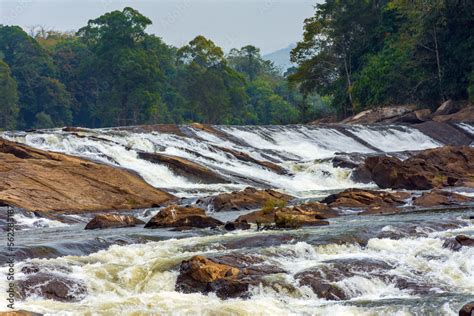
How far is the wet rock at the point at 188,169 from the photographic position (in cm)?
3306

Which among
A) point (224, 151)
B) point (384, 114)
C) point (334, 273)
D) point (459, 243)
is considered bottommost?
point (334, 273)

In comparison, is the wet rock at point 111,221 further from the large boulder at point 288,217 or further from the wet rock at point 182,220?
the large boulder at point 288,217

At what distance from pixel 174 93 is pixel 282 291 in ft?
279

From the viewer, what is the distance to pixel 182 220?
21.5 m

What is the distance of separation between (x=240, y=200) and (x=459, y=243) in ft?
33.3

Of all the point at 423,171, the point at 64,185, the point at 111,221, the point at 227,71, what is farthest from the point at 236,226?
the point at 227,71

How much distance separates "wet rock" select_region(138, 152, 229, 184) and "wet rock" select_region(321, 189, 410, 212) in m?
7.90

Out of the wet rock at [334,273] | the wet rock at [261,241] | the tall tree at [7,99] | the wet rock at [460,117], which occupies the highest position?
the tall tree at [7,99]

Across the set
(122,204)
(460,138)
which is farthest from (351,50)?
(122,204)

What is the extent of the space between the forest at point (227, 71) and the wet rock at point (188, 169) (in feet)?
85.1

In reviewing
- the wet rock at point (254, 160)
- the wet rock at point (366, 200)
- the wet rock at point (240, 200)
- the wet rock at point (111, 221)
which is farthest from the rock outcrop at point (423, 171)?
the wet rock at point (111, 221)

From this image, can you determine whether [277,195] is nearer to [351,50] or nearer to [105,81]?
[351,50]

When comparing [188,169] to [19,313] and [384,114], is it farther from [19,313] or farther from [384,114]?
[384,114]

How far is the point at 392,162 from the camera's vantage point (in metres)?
30.9
